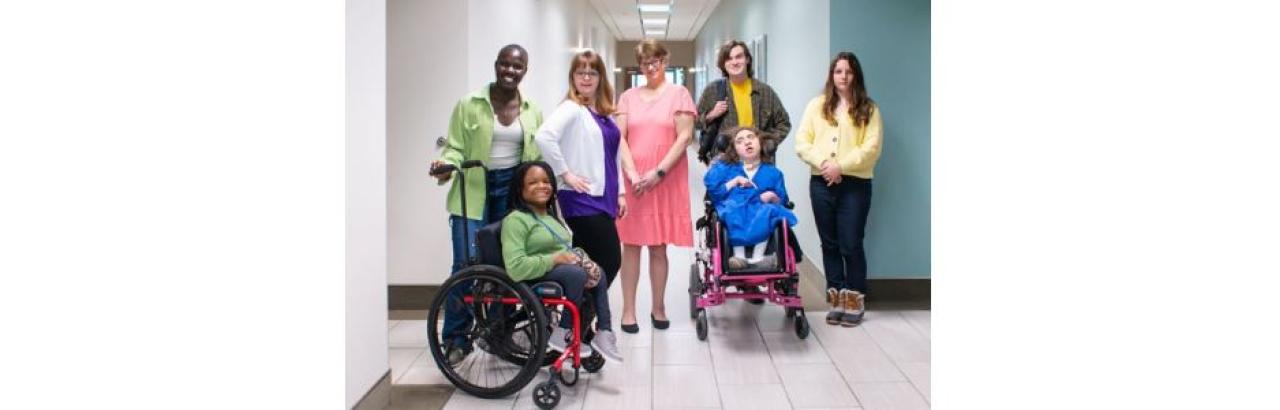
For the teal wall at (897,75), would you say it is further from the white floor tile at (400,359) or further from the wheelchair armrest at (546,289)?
the white floor tile at (400,359)

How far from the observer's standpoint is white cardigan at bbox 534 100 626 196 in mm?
4047

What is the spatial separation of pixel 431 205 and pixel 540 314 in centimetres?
183

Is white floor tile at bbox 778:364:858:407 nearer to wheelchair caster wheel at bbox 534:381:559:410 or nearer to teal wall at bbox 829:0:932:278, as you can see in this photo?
wheelchair caster wheel at bbox 534:381:559:410

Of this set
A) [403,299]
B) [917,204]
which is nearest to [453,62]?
[403,299]

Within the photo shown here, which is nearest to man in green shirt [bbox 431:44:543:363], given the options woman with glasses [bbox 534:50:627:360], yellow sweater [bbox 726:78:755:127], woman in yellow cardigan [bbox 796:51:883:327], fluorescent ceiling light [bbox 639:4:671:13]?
woman with glasses [bbox 534:50:627:360]

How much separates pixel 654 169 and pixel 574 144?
63cm

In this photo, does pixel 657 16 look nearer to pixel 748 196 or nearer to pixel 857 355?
pixel 748 196

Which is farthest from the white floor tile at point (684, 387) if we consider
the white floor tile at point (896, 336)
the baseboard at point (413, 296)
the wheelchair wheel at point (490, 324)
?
the baseboard at point (413, 296)

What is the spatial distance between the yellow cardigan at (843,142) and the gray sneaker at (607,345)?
63.8 inches

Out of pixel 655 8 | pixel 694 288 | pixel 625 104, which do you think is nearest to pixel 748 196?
pixel 694 288

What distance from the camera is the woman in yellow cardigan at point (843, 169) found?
4.90m

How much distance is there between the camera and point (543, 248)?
3.71 metres

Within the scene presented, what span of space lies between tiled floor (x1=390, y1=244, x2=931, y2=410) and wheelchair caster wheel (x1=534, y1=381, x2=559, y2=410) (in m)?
0.08
